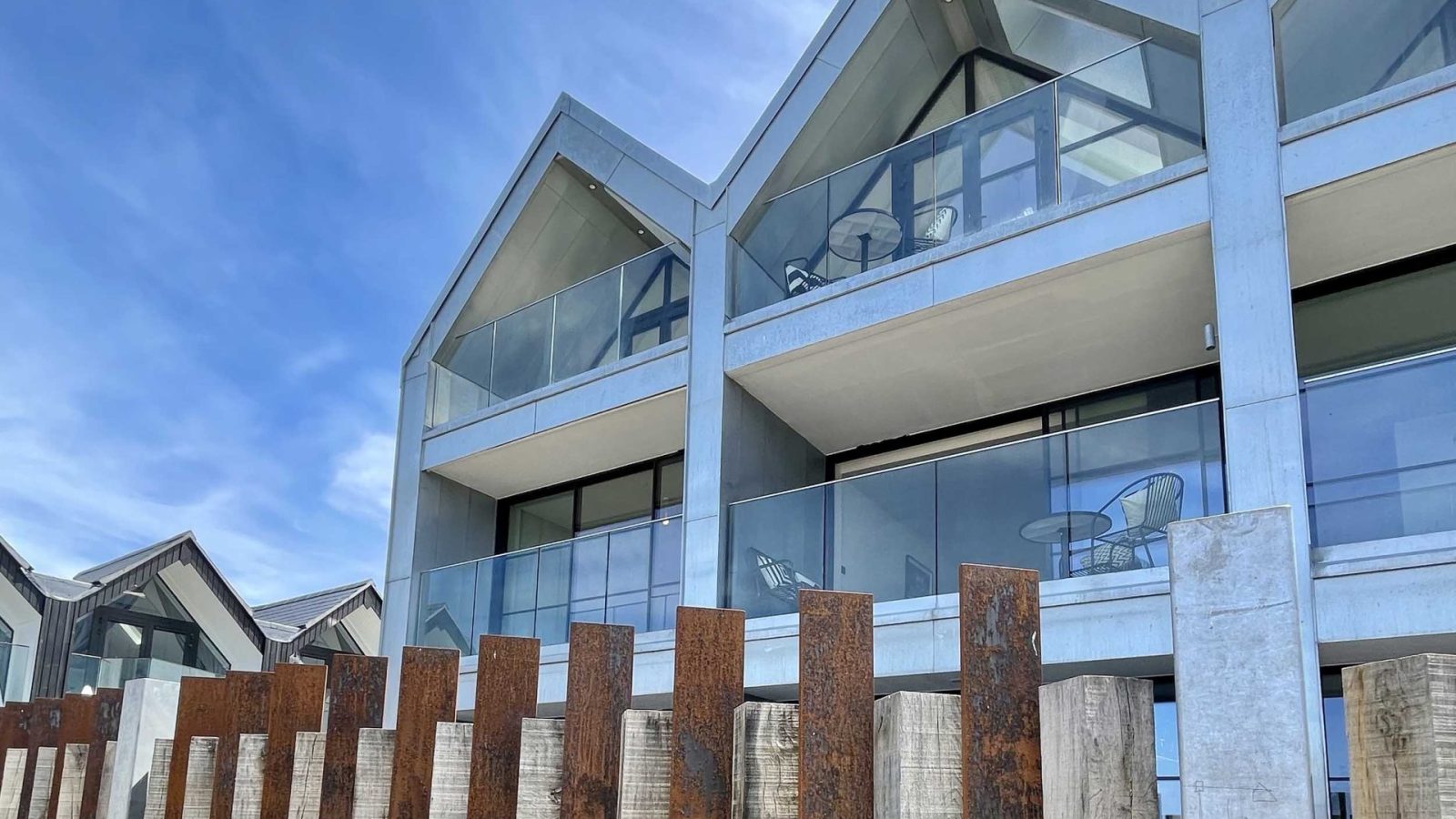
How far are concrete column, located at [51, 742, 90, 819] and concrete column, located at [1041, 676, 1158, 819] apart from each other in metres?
3.58

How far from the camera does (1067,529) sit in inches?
385

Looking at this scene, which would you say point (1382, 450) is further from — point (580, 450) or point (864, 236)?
point (580, 450)

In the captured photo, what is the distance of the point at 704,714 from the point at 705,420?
10033mm

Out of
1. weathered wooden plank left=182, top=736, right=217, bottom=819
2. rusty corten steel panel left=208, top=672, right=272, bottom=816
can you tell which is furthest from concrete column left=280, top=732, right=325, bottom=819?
weathered wooden plank left=182, top=736, right=217, bottom=819

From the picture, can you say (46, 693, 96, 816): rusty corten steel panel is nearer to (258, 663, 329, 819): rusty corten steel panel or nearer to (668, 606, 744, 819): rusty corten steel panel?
(258, 663, 329, 819): rusty corten steel panel

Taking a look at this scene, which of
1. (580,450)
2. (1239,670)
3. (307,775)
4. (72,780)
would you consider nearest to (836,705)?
(1239,670)

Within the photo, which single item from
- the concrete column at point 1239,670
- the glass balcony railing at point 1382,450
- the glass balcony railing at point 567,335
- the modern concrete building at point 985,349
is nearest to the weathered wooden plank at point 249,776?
the concrete column at point 1239,670

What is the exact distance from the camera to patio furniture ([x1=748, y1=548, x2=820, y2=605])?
1130cm

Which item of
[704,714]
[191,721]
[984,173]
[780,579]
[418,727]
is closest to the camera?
[704,714]

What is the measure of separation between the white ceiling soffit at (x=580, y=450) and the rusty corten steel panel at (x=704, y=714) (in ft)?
34.1

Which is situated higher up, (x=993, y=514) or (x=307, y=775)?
(x=993, y=514)

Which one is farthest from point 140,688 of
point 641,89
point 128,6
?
point 128,6

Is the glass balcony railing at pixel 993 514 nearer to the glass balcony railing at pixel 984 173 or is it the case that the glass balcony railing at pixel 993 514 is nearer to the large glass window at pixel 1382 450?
the large glass window at pixel 1382 450

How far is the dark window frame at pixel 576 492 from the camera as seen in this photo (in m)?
15.1
